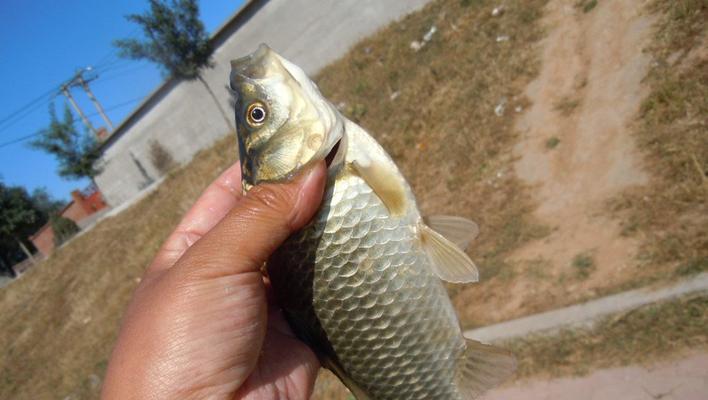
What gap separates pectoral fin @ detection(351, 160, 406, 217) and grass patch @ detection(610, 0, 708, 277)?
12.9 ft

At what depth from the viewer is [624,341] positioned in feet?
15.1

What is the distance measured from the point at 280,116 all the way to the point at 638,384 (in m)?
3.78

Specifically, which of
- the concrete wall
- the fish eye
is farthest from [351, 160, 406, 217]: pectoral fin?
the concrete wall

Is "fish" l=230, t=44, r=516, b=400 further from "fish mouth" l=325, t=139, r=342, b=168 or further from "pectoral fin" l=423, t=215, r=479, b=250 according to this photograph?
"pectoral fin" l=423, t=215, r=479, b=250

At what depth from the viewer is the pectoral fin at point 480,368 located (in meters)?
2.37

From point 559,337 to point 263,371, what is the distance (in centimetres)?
355

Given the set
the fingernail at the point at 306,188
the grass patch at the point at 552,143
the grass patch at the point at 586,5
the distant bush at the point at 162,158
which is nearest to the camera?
the fingernail at the point at 306,188

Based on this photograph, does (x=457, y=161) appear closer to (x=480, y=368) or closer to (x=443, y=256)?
(x=480, y=368)

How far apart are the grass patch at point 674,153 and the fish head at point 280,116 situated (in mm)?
4263

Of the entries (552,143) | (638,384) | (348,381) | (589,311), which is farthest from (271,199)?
(552,143)

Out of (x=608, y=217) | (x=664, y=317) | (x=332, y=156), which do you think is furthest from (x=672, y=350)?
(x=332, y=156)

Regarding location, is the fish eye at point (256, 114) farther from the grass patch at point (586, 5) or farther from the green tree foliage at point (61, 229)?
the green tree foliage at point (61, 229)

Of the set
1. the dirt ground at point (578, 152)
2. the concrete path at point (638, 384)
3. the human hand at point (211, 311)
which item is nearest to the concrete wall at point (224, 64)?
the dirt ground at point (578, 152)

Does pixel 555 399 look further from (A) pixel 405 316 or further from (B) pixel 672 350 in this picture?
(A) pixel 405 316
